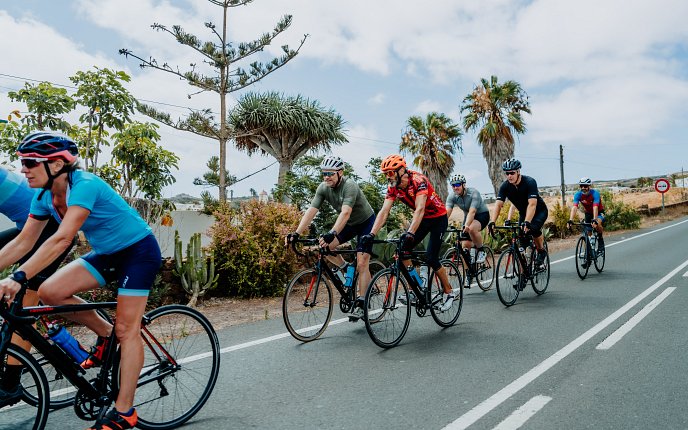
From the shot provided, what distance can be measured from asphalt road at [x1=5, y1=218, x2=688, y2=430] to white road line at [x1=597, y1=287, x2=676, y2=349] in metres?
0.03

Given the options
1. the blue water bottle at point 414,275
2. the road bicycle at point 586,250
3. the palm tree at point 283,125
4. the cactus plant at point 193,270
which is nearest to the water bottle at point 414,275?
the blue water bottle at point 414,275

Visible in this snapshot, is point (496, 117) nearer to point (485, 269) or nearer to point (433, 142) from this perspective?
point (433, 142)

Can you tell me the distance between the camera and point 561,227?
25.5 meters

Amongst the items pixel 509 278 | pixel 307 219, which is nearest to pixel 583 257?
pixel 509 278

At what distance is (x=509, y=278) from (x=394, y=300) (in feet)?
10.1

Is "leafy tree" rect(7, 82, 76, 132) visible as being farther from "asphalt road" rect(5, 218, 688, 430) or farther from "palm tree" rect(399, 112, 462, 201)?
"palm tree" rect(399, 112, 462, 201)

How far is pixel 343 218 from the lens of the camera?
670 cm

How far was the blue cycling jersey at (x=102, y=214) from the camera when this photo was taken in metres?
3.46

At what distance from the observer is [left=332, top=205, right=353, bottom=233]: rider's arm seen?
6.62 meters

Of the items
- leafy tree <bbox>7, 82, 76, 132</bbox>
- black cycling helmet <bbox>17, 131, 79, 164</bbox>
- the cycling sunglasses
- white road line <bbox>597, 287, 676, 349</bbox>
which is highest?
leafy tree <bbox>7, 82, 76, 132</bbox>

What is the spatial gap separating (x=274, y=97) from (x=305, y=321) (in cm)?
2273

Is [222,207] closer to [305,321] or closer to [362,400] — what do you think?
[305,321]

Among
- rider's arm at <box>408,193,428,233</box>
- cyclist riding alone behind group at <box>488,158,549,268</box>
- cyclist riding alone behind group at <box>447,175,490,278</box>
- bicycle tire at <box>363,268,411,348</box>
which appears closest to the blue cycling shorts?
bicycle tire at <box>363,268,411,348</box>

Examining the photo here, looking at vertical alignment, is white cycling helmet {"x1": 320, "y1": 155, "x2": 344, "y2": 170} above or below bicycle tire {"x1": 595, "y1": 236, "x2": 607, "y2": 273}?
above
